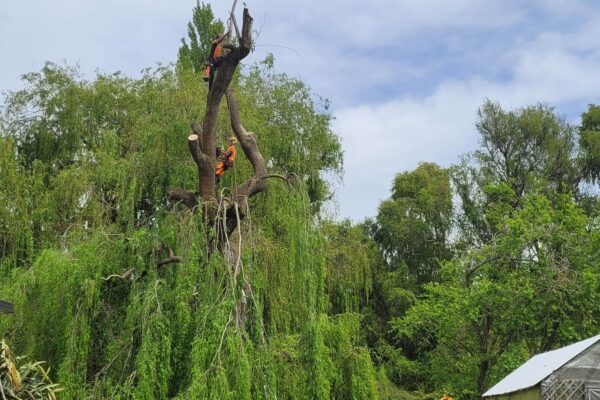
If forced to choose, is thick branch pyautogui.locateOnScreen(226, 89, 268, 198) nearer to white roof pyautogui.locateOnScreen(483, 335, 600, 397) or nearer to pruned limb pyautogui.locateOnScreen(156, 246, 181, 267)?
pruned limb pyautogui.locateOnScreen(156, 246, 181, 267)

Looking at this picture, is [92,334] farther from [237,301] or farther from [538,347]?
[538,347]

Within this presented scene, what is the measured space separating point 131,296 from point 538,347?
11.7 m

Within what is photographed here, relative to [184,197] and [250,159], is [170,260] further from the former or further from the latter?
[250,159]

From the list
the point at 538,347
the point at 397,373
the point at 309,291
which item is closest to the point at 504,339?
the point at 538,347

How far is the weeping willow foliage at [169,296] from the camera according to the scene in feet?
22.7

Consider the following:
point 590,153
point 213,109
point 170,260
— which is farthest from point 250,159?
point 590,153

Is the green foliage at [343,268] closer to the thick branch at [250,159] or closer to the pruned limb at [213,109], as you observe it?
the thick branch at [250,159]

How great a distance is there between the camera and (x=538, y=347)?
54.3 feet

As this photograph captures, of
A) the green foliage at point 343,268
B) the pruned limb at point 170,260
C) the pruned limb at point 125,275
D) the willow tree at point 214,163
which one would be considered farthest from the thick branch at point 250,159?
the green foliage at point 343,268

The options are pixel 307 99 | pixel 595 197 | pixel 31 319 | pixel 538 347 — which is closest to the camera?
pixel 31 319

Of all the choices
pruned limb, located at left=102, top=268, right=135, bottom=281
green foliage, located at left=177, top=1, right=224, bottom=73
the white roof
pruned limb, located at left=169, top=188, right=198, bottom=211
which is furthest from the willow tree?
green foliage, located at left=177, top=1, right=224, bottom=73

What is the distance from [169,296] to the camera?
24.6 feet

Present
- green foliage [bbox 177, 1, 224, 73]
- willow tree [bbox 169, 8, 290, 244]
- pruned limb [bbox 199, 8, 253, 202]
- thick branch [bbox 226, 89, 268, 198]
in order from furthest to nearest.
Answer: green foliage [bbox 177, 1, 224, 73] < thick branch [bbox 226, 89, 268, 198] < pruned limb [bbox 199, 8, 253, 202] < willow tree [bbox 169, 8, 290, 244]

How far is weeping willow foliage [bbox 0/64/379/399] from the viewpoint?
693cm
